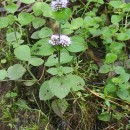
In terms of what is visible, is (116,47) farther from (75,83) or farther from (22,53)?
(22,53)

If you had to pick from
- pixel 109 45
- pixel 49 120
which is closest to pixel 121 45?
pixel 109 45

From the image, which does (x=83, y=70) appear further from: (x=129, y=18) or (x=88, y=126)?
(x=129, y=18)

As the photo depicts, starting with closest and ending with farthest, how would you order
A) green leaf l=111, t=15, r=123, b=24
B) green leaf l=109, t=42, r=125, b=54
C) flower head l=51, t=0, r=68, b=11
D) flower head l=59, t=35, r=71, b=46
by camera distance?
flower head l=51, t=0, r=68, b=11
flower head l=59, t=35, r=71, b=46
green leaf l=109, t=42, r=125, b=54
green leaf l=111, t=15, r=123, b=24

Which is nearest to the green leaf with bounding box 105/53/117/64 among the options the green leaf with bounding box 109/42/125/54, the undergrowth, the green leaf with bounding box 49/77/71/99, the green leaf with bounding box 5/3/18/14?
the undergrowth

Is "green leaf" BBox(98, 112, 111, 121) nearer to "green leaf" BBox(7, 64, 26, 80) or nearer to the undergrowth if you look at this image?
the undergrowth

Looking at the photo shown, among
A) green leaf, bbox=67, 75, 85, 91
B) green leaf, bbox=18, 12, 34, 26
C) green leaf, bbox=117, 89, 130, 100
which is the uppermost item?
green leaf, bbox=18, 12, 34, 26

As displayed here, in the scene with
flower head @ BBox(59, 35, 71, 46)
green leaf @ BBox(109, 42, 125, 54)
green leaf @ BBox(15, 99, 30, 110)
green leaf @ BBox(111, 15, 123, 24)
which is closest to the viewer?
flower head @ BBox(59, 35, 71, 46)

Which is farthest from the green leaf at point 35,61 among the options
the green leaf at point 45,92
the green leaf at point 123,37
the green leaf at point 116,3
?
the green leaf at point 116,3
